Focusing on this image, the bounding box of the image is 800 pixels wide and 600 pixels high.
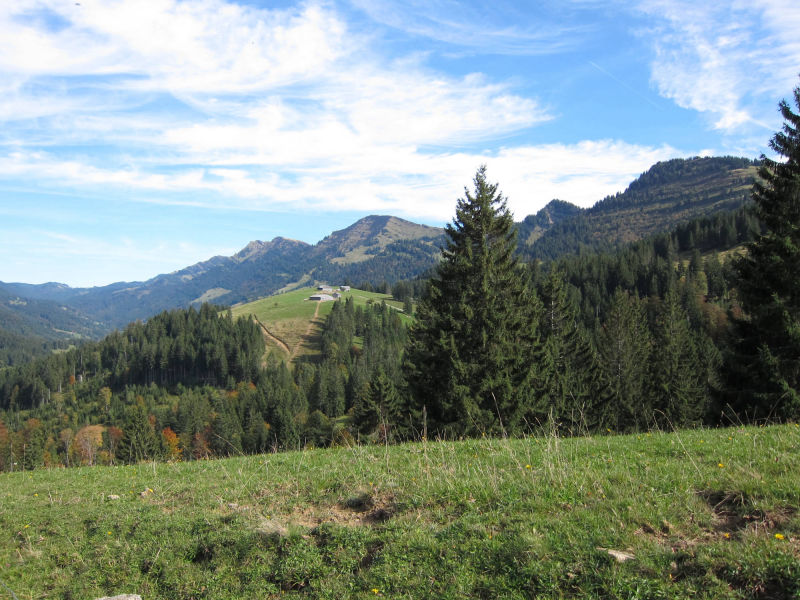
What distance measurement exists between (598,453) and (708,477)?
246 cm

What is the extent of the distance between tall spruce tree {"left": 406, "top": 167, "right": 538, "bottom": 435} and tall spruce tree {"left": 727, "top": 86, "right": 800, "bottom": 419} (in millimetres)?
9335

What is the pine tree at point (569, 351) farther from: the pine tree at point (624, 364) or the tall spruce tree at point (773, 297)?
the tall spruce tree at point (773, 297)

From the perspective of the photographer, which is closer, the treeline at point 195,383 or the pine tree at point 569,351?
the pine tree at point 569,351

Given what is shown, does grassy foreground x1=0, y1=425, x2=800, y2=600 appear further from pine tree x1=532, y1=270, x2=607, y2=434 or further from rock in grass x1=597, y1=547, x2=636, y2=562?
pine tree x1=532, y1=270, x2=607, y2=434

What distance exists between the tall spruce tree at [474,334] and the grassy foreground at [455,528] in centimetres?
1100

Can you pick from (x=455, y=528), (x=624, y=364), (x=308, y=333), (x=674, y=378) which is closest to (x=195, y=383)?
(x=308, y=333)

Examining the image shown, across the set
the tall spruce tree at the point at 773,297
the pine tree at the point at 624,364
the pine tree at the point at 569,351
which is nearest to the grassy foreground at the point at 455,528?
the tall spruce tree at the point at 773,297

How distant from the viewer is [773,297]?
56.9ft

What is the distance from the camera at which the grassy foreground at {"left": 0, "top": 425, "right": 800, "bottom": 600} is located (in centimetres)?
454

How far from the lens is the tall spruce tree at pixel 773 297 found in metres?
17.2

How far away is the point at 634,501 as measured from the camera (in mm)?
5672

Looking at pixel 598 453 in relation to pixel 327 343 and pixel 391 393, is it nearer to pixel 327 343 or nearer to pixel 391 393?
pixel 391 393

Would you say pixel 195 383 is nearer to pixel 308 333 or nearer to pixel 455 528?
pixel 308 333

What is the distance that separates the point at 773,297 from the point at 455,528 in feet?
62.6
